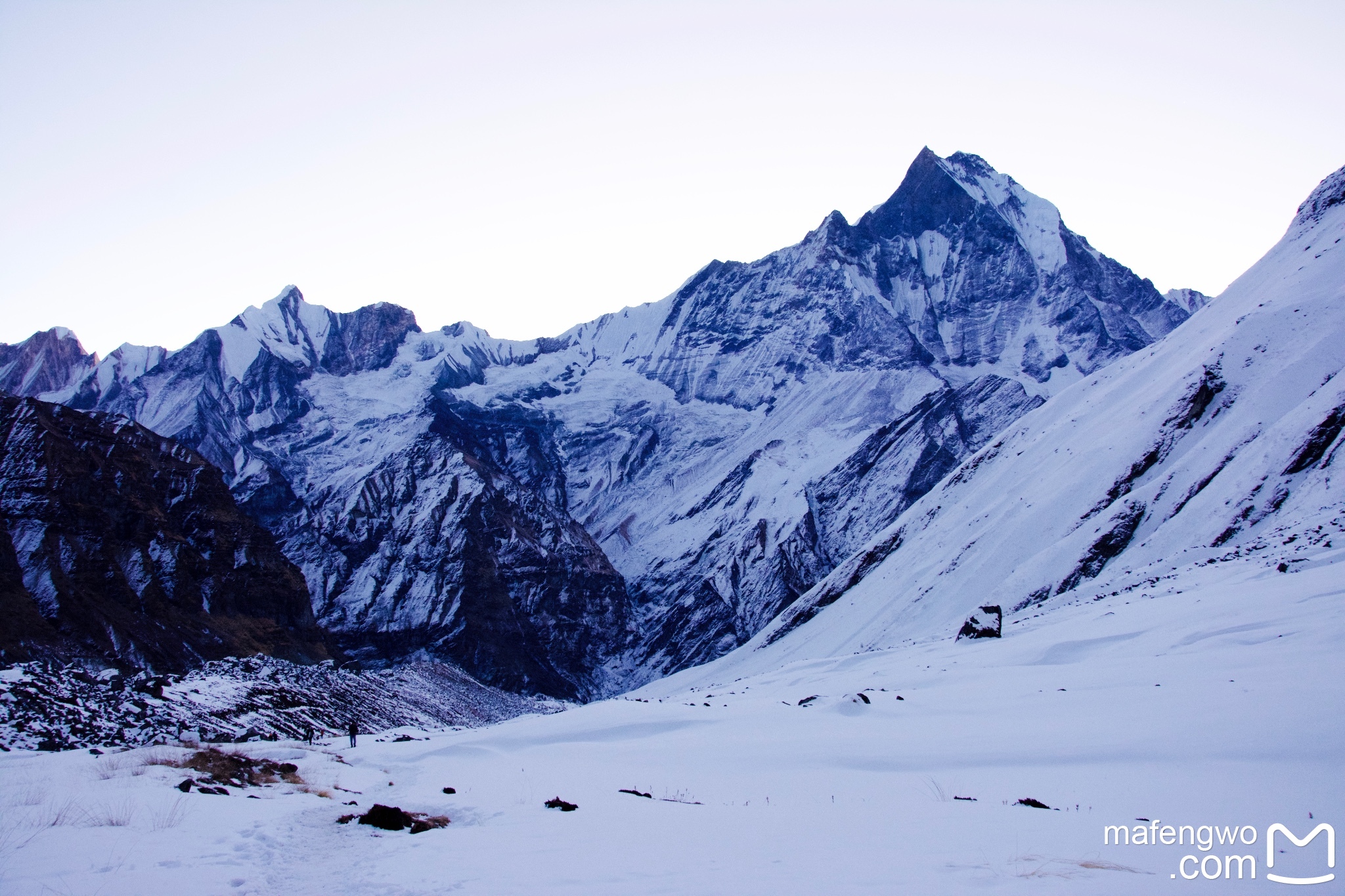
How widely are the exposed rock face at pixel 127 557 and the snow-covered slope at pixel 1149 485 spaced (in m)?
54.0

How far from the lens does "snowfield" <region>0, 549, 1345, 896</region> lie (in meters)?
9.62

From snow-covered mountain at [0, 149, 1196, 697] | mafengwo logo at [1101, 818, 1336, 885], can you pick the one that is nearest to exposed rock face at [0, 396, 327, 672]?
snow-covered mountain at [0, 149, 1196, 697]

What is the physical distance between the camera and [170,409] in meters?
192

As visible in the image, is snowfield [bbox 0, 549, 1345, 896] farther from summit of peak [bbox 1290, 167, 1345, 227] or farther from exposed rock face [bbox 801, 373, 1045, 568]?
exposed rock face [bbox 801, 373, 1045, 568]

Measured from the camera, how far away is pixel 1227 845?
9781mm

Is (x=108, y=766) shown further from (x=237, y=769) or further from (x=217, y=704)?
(x=217, y=704)

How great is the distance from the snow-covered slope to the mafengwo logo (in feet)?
Answer: 68.5

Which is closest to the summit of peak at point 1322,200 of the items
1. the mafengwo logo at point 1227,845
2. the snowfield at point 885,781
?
the snowfield at point 885,781

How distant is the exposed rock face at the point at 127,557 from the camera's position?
77.9 meters

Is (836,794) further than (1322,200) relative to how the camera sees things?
No

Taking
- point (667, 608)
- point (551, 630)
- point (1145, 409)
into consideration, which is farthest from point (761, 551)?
point (1145, 409)

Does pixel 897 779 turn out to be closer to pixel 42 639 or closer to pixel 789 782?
pixel 789 782

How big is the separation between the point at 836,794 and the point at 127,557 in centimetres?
9713

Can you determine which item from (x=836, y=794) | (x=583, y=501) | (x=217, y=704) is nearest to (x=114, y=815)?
(x=836, y=794)
